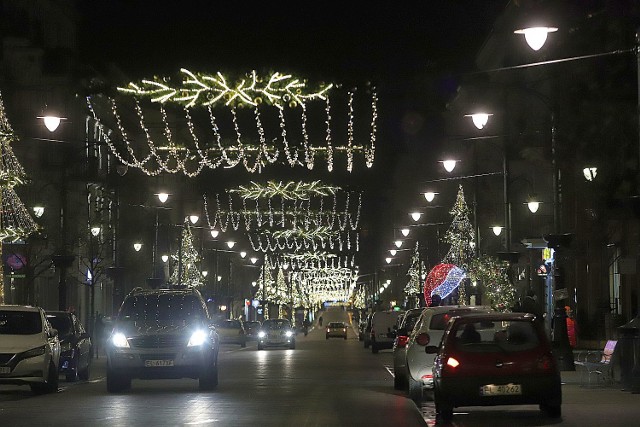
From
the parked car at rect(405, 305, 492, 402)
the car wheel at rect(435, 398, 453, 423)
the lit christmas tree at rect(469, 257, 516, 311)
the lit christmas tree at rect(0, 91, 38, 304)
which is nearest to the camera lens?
the car wheel at rect(435, 398, 453, 423)

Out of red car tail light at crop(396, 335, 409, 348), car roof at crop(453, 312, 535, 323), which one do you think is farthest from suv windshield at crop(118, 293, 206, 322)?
car roof at crop(453, 312, 535, 323)

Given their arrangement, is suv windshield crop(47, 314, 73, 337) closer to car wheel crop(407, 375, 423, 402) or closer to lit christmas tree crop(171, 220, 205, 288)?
car wheel crop(407, 375, 423, 402)

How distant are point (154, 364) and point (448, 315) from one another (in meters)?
6.14

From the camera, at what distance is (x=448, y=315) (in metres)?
26.1

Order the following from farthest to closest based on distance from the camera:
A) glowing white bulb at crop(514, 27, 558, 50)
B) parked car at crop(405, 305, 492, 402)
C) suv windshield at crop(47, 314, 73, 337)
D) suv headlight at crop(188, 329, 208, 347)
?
suv windshield at crop(47, 314, 73, 337)
suv headlight at crop(188, 329, 208, 347)
parked car at crop(405, 305, 492, 402)
glowing white bulb at crop(514, 27, 558, 50)

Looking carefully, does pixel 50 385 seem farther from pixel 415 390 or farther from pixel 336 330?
pixel 336 330

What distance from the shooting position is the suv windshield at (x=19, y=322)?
93.1 feet

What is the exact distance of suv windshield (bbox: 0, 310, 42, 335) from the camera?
2839 cm

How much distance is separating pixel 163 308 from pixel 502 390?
11.5m

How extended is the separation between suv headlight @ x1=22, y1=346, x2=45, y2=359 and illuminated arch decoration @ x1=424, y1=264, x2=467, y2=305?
32.4 metres

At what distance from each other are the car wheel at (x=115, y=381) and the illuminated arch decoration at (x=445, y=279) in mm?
31425

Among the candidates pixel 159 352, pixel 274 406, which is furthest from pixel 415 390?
pixel 159 352

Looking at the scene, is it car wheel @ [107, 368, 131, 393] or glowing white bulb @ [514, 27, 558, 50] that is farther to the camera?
car wheel @ [107, 368, 131, 393]

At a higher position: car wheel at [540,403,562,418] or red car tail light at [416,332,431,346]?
red car tail light at [416,332,431,346]
